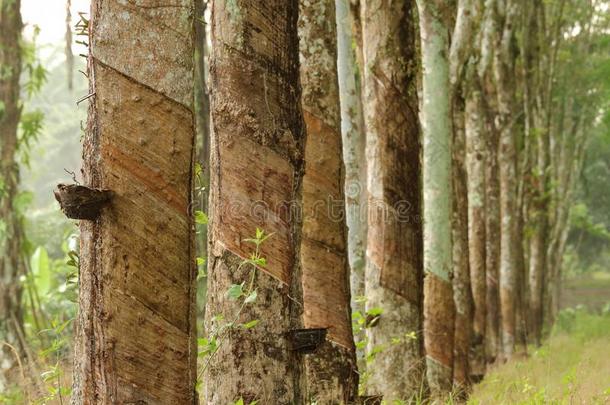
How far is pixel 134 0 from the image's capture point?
288 cm

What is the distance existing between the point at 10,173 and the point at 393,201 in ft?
19.6

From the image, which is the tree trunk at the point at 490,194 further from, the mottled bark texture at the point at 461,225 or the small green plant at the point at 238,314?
the small green plant at the point at 238,314

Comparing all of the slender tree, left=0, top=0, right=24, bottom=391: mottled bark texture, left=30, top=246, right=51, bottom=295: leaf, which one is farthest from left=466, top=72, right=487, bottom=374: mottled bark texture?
left=30, top=246, right=51, bottom=295: leaf

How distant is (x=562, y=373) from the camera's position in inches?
414

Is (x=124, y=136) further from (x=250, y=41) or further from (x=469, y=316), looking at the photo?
(x=469, y=316)

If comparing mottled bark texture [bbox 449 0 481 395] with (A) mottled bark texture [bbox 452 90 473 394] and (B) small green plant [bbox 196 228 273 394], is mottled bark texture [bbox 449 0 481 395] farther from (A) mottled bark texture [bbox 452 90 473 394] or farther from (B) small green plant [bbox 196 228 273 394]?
(B) small green plant [bbox 196 228 273 394]

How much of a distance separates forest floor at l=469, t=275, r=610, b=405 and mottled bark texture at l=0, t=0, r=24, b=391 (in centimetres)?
573

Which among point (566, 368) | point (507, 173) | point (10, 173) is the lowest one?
point (566, 368)

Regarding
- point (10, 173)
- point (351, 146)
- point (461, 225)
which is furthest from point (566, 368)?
point (10, 173)

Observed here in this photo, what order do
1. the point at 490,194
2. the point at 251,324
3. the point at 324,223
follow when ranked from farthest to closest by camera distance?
the point at 490,194 < the point at 324,223 < the point at 251,324

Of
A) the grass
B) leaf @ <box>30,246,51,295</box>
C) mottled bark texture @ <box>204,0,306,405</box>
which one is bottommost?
the grass

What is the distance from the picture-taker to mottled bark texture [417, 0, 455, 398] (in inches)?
322

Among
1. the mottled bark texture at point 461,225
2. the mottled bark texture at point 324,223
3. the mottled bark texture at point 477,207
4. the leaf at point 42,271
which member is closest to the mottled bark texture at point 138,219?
the mottled bark texture at point 324,223

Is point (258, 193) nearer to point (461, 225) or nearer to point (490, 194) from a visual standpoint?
point (461, 225)
